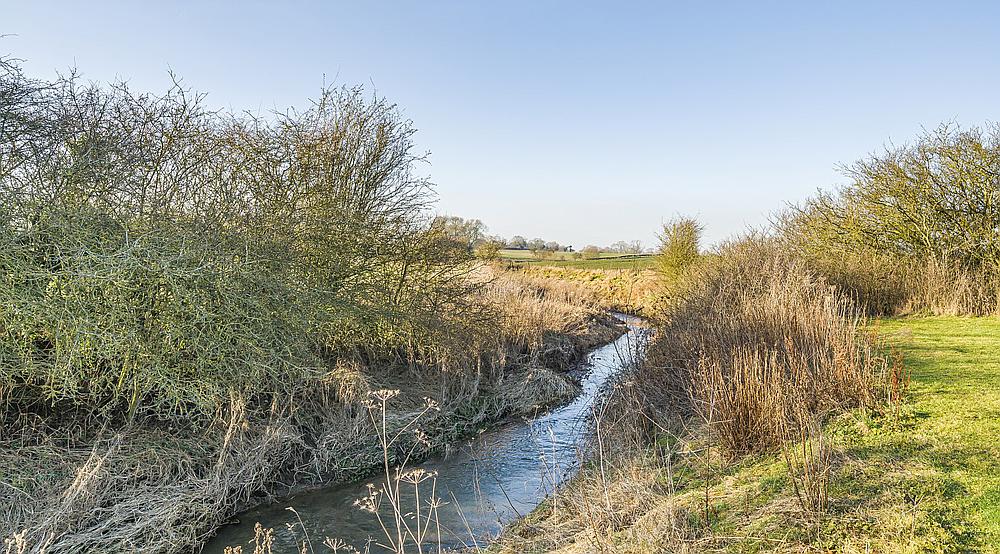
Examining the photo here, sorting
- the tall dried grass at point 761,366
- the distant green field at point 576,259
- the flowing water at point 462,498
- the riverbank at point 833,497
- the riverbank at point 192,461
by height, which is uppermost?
the distant green field at point 576,259

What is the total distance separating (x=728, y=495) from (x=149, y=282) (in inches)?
233

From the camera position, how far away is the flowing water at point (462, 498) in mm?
6309

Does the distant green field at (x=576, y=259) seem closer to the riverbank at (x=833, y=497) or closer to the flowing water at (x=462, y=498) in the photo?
the flowing water at (x=462, y=498)

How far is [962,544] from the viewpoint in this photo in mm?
3395

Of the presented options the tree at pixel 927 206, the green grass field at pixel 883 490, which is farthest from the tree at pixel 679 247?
the green grass field at pixel 883 490

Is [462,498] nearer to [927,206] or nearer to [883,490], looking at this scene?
[883,490]

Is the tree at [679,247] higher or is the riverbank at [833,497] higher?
the tree at [679,247]

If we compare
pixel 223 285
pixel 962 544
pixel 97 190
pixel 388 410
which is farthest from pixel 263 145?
pixel 962 544

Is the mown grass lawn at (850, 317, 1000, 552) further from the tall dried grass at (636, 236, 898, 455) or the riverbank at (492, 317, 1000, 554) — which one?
the tall dried grass at (636, 236, 898, 455)

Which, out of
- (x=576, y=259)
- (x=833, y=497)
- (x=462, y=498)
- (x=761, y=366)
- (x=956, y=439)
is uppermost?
(x=576, y=259)

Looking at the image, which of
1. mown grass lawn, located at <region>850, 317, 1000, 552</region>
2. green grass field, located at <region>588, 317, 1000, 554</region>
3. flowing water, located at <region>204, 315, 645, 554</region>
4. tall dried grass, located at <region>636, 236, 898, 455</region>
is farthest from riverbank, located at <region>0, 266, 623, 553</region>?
mown grass lawn, located at <region>850, 317, 1000, 552</region>

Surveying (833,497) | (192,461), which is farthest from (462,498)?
(833,497)

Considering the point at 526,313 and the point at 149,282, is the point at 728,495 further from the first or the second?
the point at 526,313

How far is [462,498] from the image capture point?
7348 mm
